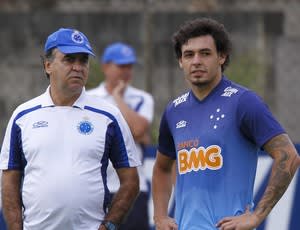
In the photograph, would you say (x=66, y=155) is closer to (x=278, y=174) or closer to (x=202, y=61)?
(x=202, y=61)

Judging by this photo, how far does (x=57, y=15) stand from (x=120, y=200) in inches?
180

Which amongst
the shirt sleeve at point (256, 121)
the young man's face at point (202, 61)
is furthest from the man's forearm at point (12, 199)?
→ the shirt sleeve at point (256, 121)

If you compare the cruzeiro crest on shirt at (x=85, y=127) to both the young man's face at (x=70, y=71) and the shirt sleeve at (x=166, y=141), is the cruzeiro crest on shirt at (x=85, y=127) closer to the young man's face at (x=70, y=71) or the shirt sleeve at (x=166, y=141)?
the young man's face at (x=70, y=71)

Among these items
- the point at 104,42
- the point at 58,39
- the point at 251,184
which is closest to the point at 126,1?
the point at 104,42

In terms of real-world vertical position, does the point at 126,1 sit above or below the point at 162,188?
above

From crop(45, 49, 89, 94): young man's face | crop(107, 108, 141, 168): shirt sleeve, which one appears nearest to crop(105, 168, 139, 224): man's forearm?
crop(107, 108, 141, 168): shirt sleeve

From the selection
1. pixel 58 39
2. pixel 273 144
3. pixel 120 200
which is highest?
pixel 58 39

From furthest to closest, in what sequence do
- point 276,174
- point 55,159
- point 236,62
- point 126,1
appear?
point 126,1
point 236,62
point 55,159
point 276,174

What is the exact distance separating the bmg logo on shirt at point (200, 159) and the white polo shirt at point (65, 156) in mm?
564

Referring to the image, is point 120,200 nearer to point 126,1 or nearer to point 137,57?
point 137,57

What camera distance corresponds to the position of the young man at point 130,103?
28.8 feet

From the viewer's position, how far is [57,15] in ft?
35.0

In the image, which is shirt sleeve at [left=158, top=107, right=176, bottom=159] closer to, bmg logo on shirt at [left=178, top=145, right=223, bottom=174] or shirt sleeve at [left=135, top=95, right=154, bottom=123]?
bmg logo on shirt at [left=178, top=145, right=223, bottom=174]

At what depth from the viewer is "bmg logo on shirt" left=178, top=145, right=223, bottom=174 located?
5.84 m
